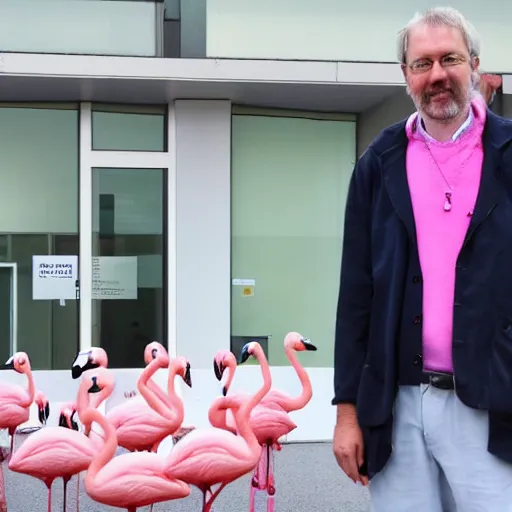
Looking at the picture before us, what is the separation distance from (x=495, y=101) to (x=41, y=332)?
458 centimetres

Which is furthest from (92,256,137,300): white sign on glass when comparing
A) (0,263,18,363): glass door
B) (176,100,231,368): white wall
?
(0,263,18,363): glass door

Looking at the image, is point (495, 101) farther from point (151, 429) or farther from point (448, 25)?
point (448, 25)

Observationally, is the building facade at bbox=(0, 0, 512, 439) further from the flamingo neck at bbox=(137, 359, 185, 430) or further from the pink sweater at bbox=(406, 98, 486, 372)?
the pink sweater at bbox=(406, 98, 486, 372)

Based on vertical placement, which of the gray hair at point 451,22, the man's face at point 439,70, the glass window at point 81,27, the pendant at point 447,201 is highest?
the glass window at point 81,27

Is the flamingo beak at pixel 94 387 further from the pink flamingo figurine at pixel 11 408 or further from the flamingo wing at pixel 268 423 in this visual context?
the flamingo wing at pixel 268 423

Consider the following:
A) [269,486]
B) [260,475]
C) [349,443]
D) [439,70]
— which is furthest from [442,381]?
[260,475]

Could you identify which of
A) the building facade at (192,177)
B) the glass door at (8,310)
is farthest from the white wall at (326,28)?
the glass door at (8,310)

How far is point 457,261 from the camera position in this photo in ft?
6.33

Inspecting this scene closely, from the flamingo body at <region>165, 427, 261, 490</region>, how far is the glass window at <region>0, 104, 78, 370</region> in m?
3.75

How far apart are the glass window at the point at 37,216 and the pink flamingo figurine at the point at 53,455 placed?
132 inches

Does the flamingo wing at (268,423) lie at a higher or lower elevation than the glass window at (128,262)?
lower

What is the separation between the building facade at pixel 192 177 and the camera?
22.4 feet

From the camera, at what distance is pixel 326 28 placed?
693 cm

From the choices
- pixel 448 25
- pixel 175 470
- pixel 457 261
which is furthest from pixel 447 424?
pixel 175 470
